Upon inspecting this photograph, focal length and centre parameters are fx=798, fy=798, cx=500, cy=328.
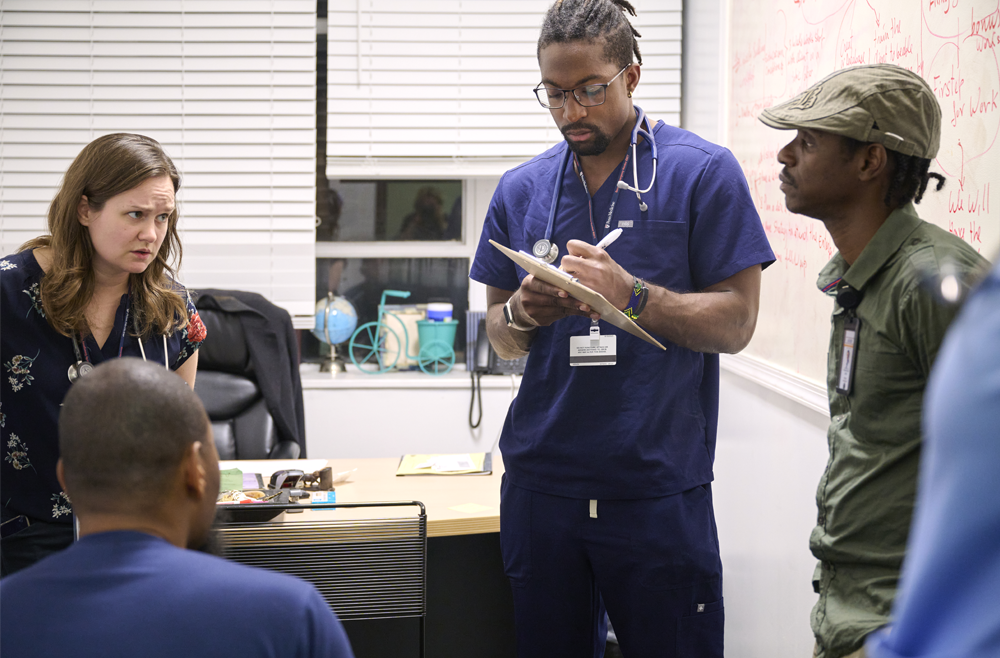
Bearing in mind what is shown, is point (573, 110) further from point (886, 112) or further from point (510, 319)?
point (886, 112)

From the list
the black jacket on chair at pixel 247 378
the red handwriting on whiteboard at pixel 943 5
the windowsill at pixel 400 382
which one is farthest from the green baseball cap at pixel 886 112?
the windowsill at pixel 400 382

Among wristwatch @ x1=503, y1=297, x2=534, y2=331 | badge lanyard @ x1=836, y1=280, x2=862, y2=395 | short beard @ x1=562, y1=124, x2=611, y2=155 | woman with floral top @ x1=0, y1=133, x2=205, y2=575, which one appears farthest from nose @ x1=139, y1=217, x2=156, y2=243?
badge lanyard @ x1=836, y1=280, x2=862, y2=395

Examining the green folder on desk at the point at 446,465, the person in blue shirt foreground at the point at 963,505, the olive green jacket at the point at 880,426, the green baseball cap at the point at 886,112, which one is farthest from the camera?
the green folder on desk at the point at 446,465

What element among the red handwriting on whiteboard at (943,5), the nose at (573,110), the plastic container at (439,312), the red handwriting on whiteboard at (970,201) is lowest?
the plastic container at (439,312)

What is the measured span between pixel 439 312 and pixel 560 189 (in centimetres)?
235

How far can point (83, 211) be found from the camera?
1.75 metres

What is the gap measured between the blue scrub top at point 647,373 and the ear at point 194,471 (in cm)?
81

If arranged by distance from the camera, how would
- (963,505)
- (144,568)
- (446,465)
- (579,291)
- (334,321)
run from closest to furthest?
(963,505) < (144,568) < (579,291) < (446,465) < (334,321)

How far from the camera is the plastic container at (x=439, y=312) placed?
13.0 feet

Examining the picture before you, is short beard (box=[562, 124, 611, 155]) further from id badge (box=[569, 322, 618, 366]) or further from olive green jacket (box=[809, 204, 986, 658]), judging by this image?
olive green jacket (box=[809, 204, 986, 658])

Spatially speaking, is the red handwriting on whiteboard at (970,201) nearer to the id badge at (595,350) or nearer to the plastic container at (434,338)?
the id badge at (595,350)

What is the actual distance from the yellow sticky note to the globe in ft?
6.57

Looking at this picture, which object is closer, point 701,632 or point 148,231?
point 701,632

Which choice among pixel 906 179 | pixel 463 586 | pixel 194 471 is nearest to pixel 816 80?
pixel 906 179
